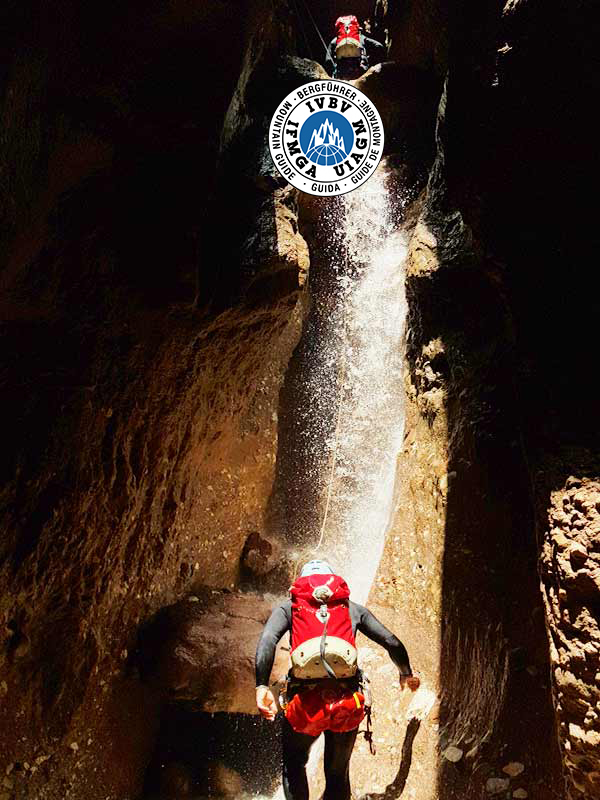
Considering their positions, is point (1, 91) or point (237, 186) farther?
point (237, 186)

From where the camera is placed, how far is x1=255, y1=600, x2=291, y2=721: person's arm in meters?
2.33

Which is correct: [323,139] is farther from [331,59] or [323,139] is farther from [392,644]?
[331,59]

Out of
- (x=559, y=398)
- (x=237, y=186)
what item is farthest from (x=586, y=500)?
(x=237, y=186)

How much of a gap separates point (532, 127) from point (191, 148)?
2.12m

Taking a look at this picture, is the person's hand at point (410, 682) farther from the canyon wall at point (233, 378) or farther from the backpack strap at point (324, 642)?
the canyon wall at point (233, 378)

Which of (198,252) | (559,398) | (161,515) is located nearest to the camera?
(559,398)

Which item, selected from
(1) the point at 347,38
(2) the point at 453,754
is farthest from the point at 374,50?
(2) the point at 453,754

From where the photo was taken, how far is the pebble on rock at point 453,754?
2.92 metres

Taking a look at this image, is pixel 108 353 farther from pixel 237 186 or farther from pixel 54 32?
pixel 237 186

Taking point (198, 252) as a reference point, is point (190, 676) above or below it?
below

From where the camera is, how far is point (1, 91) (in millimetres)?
2459

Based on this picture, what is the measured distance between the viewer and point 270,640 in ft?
8.13

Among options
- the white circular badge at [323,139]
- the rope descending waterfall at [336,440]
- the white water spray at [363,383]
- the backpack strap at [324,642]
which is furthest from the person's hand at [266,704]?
the rope descending waterfall at [336,440]

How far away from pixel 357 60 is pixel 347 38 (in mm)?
465
